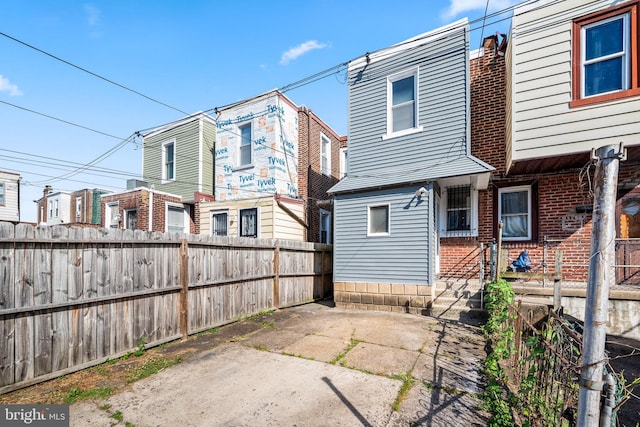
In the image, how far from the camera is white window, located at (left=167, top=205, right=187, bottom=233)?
557 inches

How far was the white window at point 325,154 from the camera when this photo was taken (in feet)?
47.4

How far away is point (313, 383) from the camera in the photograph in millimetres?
4031

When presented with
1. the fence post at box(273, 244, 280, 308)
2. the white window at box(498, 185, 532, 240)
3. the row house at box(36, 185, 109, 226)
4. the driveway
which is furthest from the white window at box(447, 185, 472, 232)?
the row house at box(36, 185, 109, 226)

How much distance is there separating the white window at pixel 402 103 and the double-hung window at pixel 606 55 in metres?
3.56

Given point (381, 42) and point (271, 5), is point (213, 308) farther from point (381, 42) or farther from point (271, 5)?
point (381, 42)

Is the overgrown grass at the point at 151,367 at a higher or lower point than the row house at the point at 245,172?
lower

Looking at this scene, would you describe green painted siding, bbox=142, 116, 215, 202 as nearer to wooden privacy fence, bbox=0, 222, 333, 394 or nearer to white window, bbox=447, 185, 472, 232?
wooden privacy fence, bbox=0, 222, 333, 394

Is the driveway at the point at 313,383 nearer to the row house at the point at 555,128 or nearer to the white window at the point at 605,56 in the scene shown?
the row house at the point at 555,128

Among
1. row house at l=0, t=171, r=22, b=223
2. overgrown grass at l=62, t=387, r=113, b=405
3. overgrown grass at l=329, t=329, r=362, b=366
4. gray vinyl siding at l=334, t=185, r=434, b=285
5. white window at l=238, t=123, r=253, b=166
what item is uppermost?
white window at l=238, t=123, r=253, b=166

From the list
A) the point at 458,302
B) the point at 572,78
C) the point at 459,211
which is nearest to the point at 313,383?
the point at 458,302

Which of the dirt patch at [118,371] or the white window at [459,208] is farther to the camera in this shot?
the white window at [459,208]

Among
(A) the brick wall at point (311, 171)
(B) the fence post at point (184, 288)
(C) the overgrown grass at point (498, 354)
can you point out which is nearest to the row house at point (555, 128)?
(C) the overgrown grass at point (498, 354)

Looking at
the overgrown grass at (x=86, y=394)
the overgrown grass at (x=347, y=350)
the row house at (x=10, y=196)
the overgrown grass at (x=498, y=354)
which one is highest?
the row house at (x=10, y=196)

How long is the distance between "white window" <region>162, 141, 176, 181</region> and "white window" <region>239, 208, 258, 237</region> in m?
5.32
